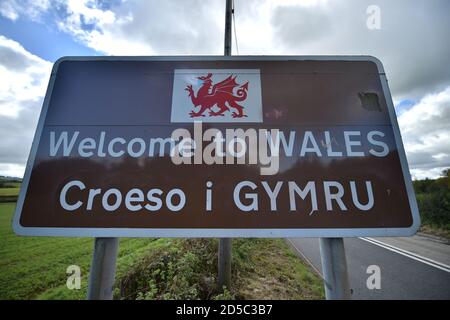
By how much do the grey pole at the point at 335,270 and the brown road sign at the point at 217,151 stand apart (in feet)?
0.41

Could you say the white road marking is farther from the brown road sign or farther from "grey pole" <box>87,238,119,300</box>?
"grey pole" <box>87,238,119,300</box>

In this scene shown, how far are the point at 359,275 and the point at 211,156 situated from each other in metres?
6.41

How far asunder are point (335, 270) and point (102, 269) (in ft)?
4.91

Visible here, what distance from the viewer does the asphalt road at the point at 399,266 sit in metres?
4.57

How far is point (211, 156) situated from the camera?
1.39m

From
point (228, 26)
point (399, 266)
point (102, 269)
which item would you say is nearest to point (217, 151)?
point (102, 269)

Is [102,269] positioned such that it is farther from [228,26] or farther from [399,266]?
[399,266]

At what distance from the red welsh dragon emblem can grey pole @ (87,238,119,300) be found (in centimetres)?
106

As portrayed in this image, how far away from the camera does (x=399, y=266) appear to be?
6203 millimetres

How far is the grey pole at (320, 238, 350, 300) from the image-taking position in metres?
1.24

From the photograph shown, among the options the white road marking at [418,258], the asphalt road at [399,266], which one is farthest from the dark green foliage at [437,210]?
the white road marking at [418,258]

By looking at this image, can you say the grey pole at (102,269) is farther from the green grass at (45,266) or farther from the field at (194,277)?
the green grass at (45,266)
